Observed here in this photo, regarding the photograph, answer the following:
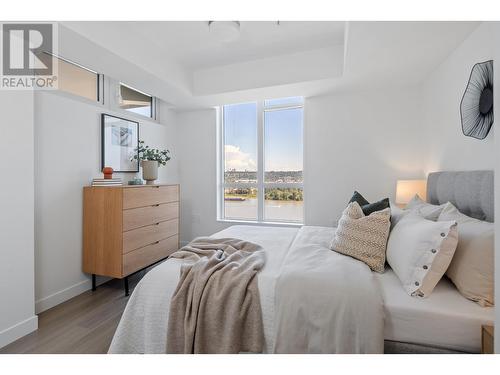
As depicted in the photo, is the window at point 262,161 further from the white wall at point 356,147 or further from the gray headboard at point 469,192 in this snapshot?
the gray headboard at point 469,192

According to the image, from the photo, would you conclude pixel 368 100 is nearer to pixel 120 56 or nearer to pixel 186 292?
pixel 120 56

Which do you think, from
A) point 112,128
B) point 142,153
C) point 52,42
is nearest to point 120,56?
point 52,42

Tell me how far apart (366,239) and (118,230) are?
2207 mm

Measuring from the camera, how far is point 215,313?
1213 mm

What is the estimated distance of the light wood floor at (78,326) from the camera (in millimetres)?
1657

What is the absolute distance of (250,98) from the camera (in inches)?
132

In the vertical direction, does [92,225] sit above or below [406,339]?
above

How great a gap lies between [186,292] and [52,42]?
7.28 ft

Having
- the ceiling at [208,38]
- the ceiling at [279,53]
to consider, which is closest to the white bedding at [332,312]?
the ceiling at [279,53]

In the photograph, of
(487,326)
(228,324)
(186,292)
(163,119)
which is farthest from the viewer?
(163,119)

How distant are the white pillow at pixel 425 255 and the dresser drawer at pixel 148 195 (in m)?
2.35

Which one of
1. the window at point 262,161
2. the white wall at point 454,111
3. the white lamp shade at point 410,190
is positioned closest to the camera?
the white wall at point 454,111

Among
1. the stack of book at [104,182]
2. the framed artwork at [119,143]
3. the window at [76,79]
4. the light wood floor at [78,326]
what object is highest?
the window at [76,79]

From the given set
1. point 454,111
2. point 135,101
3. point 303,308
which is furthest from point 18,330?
point 454,111
